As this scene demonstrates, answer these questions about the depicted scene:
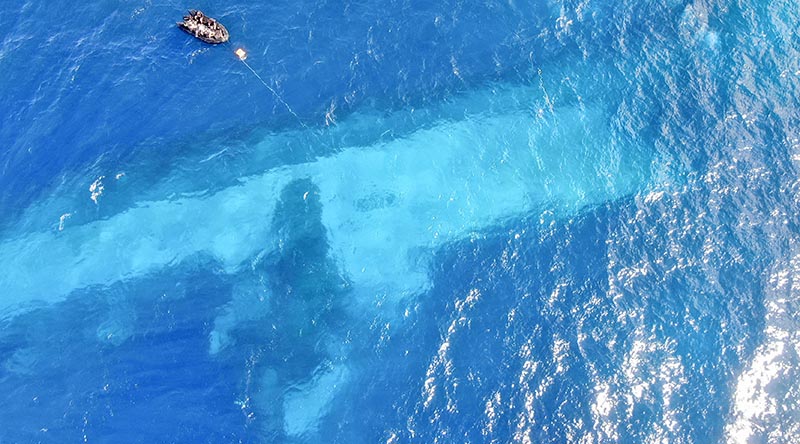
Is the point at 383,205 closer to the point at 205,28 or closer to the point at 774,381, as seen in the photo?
the point at 205,28

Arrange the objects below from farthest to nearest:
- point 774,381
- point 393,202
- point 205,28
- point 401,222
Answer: point 205,28 → point 393,202 → point 401,222 → point 774,381

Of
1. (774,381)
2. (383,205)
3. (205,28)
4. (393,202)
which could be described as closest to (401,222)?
(393,202)

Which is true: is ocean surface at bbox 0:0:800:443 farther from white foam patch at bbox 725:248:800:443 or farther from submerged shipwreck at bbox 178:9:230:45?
submerged shipwreck at bbox 178:9:230:45

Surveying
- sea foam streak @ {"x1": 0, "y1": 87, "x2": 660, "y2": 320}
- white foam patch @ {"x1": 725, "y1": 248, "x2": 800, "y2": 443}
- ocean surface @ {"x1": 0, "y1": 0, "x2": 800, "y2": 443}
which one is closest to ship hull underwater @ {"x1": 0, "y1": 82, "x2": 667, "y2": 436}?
sea foam streak @ {"x1": 0, "y1": 87, "x2": 660, "y2": 320}

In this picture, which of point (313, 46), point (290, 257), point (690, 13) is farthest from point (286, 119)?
point (690, 13)

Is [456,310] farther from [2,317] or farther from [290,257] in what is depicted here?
[2,317]
